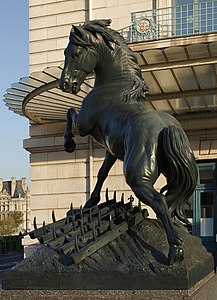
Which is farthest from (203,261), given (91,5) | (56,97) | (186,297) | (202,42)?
(91,5)

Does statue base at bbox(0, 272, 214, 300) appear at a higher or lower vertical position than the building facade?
lower

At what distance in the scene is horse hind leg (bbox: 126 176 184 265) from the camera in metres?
3.16

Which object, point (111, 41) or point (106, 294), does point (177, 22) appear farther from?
point (106, 294)

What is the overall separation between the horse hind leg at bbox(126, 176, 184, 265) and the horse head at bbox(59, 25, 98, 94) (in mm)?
1032

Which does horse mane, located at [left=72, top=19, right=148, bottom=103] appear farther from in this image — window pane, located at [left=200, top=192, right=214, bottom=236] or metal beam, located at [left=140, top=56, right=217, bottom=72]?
window pane, located at [left=200, top=192, right=214, bottom=236]

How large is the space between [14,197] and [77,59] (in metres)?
110

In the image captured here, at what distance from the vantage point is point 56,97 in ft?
44.8

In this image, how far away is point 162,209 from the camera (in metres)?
3.31

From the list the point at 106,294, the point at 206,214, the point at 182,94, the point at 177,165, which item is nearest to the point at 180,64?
the point at 182,94

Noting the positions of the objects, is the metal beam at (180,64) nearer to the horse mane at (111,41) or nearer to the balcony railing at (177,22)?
the balcony railing at (177,22)

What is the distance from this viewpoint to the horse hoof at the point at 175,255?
10.3ft

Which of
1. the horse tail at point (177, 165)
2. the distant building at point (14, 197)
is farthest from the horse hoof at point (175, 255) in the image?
the distant building at point (14, 197)

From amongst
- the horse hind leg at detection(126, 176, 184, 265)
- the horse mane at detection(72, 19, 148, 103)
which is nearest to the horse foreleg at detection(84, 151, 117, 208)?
the horse mane at detection(72, 19, 148, 103)

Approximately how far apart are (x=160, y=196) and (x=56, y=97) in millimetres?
10595
